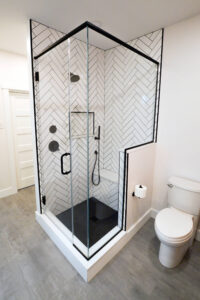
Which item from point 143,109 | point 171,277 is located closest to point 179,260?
point 171,277

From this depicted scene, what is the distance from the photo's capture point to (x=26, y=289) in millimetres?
1454

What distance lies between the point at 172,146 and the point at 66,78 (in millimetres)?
1747

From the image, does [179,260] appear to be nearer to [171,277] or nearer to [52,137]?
[171,277]

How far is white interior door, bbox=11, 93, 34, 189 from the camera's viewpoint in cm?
310

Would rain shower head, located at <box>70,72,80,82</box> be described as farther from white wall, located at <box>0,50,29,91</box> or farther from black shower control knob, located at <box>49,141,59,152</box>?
white wall, located at <box>0,50,29,91</box>

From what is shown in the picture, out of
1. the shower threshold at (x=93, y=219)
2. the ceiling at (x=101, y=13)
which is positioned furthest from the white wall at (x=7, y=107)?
the shower threshold at (x=93, y=219)

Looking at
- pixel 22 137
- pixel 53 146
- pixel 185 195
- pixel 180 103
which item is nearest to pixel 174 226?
pixel 185 195

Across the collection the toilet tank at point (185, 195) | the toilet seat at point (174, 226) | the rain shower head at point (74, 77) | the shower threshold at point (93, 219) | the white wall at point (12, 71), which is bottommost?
the shower threshold at point (93, 219)

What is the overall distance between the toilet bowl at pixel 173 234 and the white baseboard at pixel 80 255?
17.3 inches

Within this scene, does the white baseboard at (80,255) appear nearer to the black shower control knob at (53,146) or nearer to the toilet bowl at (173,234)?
the toilet bowl at (173,234)

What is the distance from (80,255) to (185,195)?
4.31ft

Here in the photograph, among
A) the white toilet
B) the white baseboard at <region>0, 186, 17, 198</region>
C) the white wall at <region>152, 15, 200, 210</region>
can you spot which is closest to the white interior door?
the white baseboard at <region>0, 186, 17, 198</region>

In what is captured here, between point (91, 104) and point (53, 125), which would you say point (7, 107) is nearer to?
point (53, 125)

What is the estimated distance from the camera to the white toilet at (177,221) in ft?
5.04
